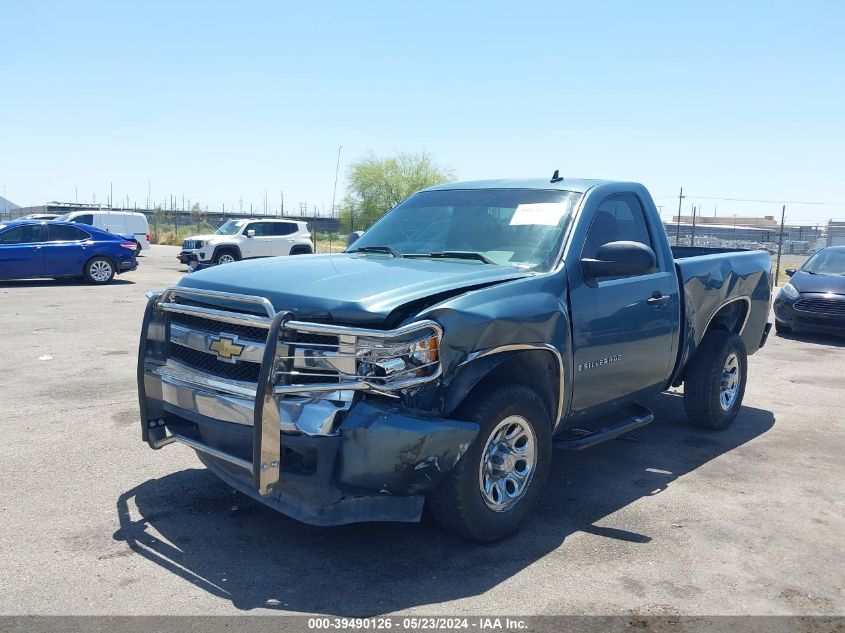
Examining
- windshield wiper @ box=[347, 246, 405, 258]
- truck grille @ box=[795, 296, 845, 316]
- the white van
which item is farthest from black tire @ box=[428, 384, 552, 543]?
the white van

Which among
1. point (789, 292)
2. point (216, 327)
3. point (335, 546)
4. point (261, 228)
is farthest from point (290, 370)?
Answer: point (261, 228)

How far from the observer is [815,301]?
39.4 ft

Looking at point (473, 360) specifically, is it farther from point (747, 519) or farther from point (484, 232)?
point (747, 519)

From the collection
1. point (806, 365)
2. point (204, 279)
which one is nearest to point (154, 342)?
point (204, 279)

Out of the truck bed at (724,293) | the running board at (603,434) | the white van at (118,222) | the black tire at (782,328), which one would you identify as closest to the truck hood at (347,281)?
the running board at (603,434)

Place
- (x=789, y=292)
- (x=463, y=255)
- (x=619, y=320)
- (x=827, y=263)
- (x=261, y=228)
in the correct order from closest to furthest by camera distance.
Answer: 1. (x=463, y=255)
2. (x=619, y=320)
3. (x=789, y=292)
4. (x=827, y=263)
5. (x=261, y=228)

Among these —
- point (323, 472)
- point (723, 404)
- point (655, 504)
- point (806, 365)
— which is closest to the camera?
point (323, 472)

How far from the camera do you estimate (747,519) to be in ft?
15.3

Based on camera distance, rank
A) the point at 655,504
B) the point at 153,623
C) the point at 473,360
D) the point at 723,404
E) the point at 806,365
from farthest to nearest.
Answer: the point at 806,365 → the point at 723,404 → the point at 655,504 → the point at 473,360 → the point at 153,623

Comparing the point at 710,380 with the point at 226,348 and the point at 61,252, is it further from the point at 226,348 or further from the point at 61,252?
the point at 61,252

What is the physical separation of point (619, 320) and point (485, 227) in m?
1.08

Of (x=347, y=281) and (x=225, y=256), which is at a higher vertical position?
(x=347, y=281)

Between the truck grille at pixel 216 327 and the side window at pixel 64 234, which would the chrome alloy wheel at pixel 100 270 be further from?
the truck grille at pixel 216 327

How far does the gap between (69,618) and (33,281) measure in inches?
705
